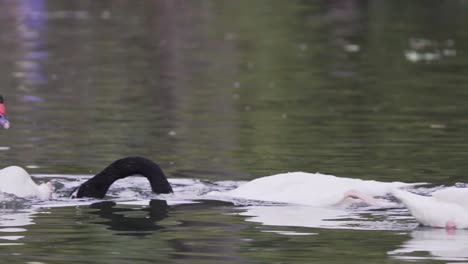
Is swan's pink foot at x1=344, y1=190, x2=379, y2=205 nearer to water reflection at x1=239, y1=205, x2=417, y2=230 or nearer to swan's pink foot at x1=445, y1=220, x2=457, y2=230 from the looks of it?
water reflection at x1=239, y1=205, x2=417, y2=230

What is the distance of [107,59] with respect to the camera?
31109mm

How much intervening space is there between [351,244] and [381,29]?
2934 cm

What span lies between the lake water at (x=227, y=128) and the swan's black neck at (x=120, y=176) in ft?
0.47

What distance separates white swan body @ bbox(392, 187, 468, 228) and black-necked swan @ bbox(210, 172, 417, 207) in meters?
1.21

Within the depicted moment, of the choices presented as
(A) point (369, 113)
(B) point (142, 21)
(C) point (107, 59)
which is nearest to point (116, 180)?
(A) point (369, 113)

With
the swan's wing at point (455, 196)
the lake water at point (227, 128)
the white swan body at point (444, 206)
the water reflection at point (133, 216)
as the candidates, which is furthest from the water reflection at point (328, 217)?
the water reflection at point (133, 216)

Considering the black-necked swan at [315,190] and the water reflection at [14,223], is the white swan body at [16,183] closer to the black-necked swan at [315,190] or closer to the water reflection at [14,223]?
the water reflection at [14,223]

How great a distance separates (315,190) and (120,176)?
1.71 meters

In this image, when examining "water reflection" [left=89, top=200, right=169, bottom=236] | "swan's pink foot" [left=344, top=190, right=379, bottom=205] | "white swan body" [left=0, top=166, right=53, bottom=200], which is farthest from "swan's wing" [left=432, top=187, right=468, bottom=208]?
"white swan body" [left=0, top=166, right=53, bottom=200]

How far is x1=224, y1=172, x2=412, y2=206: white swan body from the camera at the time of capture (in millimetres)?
13008

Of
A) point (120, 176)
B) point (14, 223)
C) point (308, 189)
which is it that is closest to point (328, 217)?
point (308, 189)

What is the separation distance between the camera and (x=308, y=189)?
13133mm

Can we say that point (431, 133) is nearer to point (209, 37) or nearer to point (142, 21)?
point (209, 37)

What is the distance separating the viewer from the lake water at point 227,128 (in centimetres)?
1140
